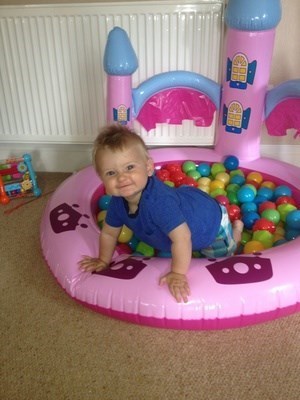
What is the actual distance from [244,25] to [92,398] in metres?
1.37

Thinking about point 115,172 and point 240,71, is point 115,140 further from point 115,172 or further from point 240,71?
point 240,71

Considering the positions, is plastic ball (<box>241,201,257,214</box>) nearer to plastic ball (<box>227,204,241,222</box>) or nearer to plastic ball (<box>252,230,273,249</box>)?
plastic ball (<box>227,204,241,222</box>)

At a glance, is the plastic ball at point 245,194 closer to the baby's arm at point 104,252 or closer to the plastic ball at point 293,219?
the plastic ball at point 293,219

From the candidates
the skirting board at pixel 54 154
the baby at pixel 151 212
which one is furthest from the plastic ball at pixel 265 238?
the skirting board at pixel 54 154

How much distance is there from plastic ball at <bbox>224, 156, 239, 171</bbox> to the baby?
1.58 feet

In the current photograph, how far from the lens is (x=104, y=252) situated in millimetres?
1378

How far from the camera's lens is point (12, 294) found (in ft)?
4.94

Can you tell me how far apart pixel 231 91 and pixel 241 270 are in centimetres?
88

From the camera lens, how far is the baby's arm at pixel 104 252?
1348mm

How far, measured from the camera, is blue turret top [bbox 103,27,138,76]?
5.62ft

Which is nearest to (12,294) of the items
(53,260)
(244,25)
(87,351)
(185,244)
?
(53,260)

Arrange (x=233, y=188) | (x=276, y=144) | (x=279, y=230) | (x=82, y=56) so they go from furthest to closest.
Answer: (x=276, y=144), (x=82, y=56), (x=233, y=188), (x=279, y=230)

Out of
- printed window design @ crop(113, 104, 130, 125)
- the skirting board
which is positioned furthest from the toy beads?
the skirting board

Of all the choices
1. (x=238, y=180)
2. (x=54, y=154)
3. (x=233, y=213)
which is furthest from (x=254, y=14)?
(x=54, y=154)
